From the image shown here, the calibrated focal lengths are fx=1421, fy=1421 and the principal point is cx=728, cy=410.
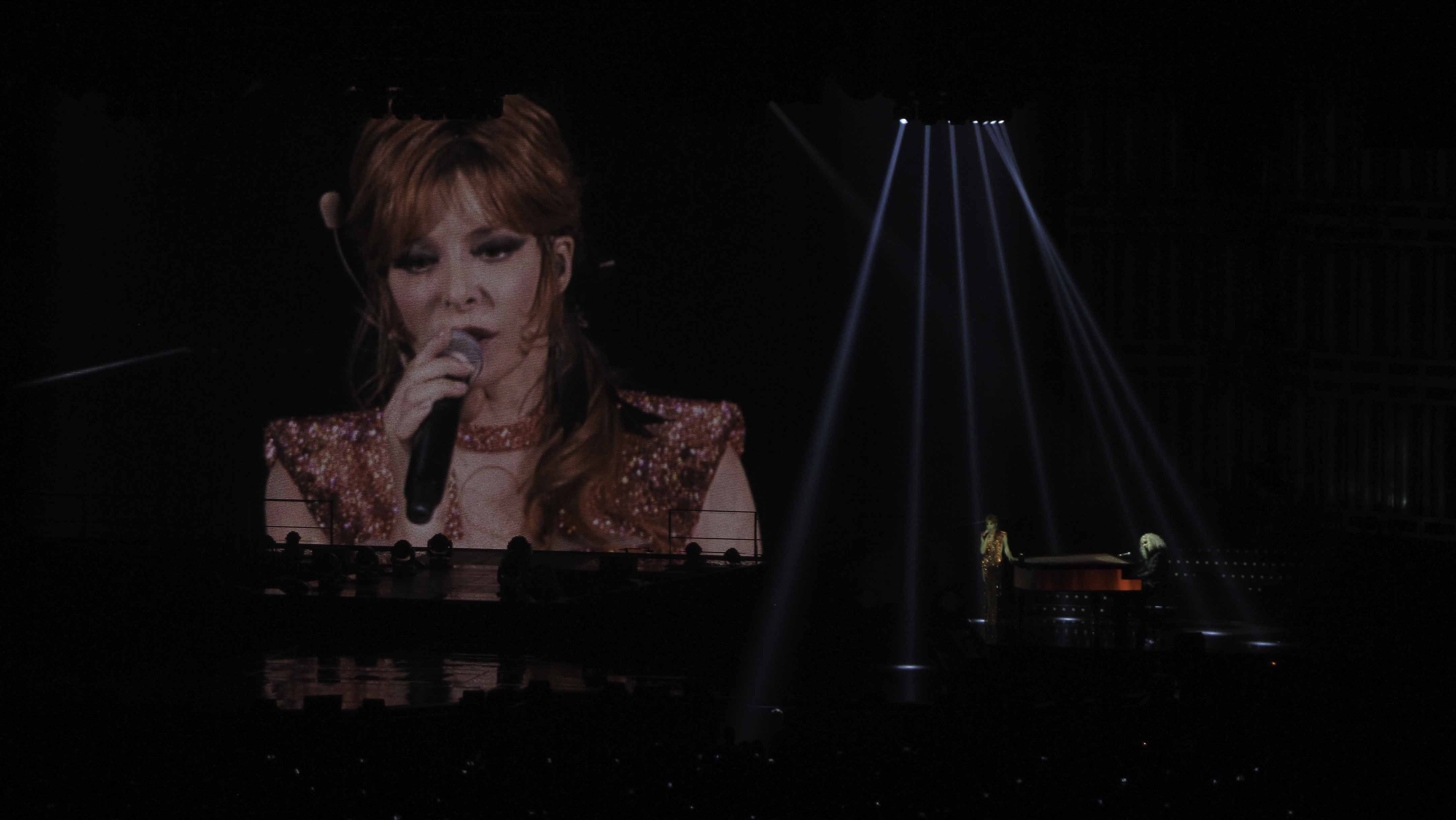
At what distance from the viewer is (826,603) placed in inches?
420

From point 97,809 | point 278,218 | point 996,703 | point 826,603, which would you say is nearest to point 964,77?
point 996,703

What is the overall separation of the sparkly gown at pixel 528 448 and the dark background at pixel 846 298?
22 centimetres

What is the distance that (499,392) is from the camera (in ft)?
44.7

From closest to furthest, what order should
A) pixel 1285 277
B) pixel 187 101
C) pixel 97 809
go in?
pixel 97 809 → pixel 187 101 → pixel 1285 277

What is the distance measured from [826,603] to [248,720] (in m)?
6.01

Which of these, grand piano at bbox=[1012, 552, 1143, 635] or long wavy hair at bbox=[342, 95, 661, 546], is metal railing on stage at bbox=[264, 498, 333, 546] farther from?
grand piano at bbox=[1012, 552, 1143, 635]

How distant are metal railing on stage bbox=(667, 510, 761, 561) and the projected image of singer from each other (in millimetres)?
27

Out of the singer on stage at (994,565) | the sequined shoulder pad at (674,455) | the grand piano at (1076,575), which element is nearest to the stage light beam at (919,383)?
the sequined shoulder pad at (674,455)

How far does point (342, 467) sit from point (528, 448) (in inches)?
73.9

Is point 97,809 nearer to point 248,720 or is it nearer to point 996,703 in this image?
point 248,720

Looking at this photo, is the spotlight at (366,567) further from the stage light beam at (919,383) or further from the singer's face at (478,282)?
the stage light beam at (919,383)

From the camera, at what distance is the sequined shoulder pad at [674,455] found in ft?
44.8

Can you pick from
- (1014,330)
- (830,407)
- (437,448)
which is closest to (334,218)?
(437,448)

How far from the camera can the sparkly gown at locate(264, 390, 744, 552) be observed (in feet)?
44.6
